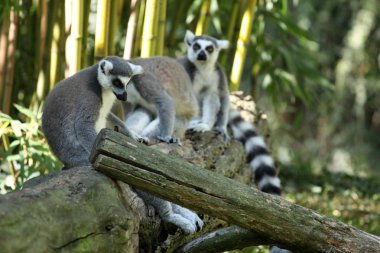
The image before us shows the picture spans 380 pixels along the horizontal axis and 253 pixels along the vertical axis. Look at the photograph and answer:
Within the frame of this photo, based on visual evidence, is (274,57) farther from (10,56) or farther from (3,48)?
(3,48)

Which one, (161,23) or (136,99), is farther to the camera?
(161,23)

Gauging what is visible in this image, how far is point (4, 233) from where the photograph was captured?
255 cm

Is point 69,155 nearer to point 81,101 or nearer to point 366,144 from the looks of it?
point 81,101

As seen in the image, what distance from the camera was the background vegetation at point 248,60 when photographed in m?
5.71

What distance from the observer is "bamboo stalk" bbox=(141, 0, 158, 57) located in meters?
5.93

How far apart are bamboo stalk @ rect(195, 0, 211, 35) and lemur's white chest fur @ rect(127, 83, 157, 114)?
1835mm

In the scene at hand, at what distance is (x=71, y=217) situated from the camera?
288 cm

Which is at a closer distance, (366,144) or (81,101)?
(81,101)

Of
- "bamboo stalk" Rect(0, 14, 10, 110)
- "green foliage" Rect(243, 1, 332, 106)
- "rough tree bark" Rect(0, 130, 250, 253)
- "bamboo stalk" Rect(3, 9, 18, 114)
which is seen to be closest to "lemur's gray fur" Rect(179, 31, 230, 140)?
"green foliage" Rect(243, 1, 332, 106)

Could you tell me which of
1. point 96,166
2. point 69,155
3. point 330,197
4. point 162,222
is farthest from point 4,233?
point 330,197

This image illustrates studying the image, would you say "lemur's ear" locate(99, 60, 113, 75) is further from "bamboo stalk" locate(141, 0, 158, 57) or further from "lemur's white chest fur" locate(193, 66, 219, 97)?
"lemur's white chest fur" locate(193, 66, 219, 97)

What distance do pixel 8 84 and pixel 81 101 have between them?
6.93 feet

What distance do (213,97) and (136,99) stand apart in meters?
1.21

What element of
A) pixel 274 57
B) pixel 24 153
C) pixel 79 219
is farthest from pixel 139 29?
pixel 79 219
